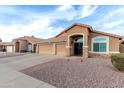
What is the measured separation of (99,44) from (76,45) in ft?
14.9

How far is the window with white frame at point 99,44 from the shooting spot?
798 inches

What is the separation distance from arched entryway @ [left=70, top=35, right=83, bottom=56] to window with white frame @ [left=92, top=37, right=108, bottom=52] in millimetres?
2865

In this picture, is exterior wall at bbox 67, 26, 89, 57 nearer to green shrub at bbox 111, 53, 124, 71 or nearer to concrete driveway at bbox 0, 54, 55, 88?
concrete driveway at bbox 0, 54, 55, 88

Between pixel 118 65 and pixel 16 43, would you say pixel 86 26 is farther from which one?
pixel 16 43

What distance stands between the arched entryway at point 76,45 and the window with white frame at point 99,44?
286 centimetres

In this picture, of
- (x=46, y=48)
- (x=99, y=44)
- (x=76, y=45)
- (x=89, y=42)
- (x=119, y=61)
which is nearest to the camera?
(x=119, y=61)

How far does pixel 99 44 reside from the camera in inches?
815

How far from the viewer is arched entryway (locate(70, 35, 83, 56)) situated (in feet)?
76.7

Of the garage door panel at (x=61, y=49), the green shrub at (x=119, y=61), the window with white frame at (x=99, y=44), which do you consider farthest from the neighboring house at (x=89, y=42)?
the green shrub at (x=119, y=61)

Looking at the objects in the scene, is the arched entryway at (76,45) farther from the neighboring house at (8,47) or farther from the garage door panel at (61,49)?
the neighboring house at (8,47)

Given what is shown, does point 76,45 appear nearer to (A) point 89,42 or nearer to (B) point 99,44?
(A) point 89,42

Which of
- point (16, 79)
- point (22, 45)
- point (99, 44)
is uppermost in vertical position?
point (22, 45)

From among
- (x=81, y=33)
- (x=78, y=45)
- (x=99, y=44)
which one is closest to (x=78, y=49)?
(x=78, y=45)
